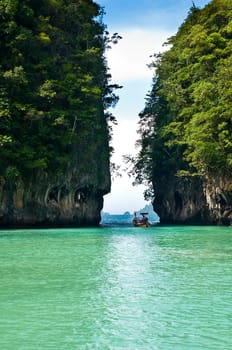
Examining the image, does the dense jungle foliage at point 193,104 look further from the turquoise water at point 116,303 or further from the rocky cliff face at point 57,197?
the turquoise water at point 116,303

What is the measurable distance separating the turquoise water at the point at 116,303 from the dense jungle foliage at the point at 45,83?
15.5m

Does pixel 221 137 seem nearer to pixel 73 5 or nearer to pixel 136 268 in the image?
pixel 73 5

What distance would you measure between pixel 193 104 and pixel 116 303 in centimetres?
2666

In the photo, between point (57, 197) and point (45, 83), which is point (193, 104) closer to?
point (45, 83)

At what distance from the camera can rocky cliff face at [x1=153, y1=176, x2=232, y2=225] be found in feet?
110

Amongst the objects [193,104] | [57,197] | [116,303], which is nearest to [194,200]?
[193,104]

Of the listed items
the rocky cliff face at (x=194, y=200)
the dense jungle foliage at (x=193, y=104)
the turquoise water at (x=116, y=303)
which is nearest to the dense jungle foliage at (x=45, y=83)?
the dense jungle foliage at (x=193, y=104)

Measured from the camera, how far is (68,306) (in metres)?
7.17

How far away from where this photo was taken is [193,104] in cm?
3262

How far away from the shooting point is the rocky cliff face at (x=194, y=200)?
33.7m

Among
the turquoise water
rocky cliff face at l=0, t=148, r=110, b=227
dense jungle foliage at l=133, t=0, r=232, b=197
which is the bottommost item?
the turquoise water

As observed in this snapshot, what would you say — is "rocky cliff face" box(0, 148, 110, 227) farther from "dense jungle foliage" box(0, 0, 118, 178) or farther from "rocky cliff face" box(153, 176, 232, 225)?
"rocky cliff face" box(153, 176, 232, 225)

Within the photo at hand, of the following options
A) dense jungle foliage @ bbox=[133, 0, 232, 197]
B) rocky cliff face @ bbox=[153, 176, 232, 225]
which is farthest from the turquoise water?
rocky cliff face @ bbox=[153, 176, 232, 225]

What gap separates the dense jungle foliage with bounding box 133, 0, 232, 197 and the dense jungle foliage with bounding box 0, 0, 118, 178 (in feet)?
20.3
